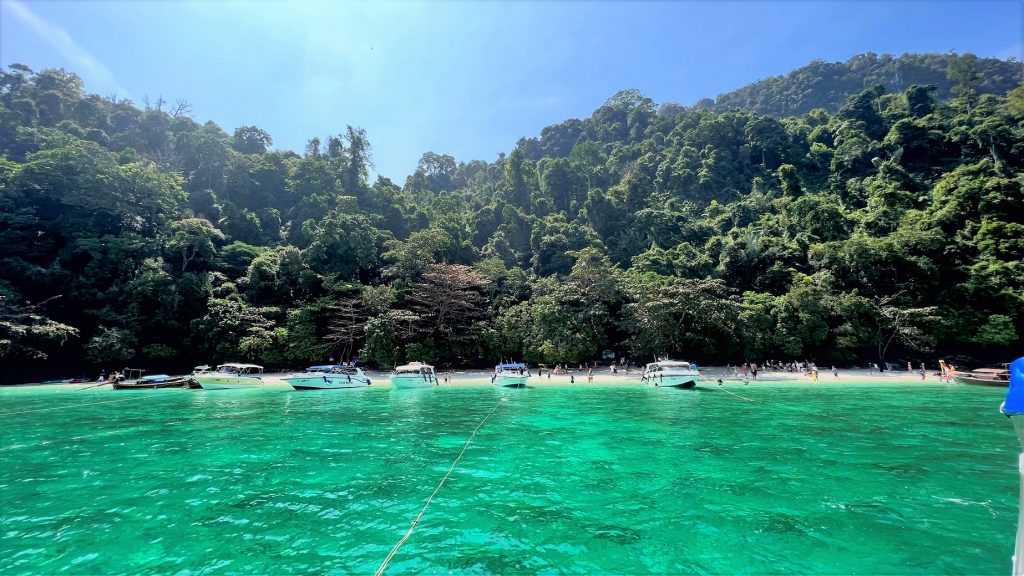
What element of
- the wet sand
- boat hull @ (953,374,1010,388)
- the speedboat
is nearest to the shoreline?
the wet sand

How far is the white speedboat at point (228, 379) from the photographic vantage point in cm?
3108

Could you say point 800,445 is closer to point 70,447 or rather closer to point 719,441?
point 719,441

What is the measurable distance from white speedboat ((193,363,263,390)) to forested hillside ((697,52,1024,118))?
5875 inches

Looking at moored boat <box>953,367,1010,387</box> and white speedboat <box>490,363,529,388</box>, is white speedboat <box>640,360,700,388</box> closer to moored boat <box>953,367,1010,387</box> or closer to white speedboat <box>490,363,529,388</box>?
white speedboat <box>490,363,529,388</box>

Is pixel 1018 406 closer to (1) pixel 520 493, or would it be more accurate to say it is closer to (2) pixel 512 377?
(1) pixel 520 493

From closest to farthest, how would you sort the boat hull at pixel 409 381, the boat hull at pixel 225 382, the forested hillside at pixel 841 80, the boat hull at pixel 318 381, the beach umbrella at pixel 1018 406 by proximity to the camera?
the beach umbrella at pixel 1018 406 < the boat hull at pixel 318 381 < the boat hull at pixel 225 382 < the boat hull at pixel 409 381 < the forested hillside at pixel 841 80

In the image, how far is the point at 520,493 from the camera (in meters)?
9.62

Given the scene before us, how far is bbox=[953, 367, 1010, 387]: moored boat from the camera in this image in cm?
2638

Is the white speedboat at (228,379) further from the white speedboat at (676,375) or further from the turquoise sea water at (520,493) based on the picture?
the white speedboat at (676,375)

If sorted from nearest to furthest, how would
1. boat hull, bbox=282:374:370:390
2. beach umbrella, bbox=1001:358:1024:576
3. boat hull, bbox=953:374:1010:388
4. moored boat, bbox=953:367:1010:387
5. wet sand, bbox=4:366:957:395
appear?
beach umbrella, bbox=1001:358:1024:576
moored boat, bbox=953:367:1010:387
boat hull, bbox=953:374:1010:388
boat hull, bbox=282:374:370:390
wet sand, bbox=4:366:957:395

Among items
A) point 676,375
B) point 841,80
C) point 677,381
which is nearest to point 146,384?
point 676,375

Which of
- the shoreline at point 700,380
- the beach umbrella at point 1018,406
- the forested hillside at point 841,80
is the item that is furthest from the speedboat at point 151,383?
the forested hillside at point 841,80

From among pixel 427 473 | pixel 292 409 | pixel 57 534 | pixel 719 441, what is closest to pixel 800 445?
pixel 719 441

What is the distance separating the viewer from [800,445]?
1347cm
